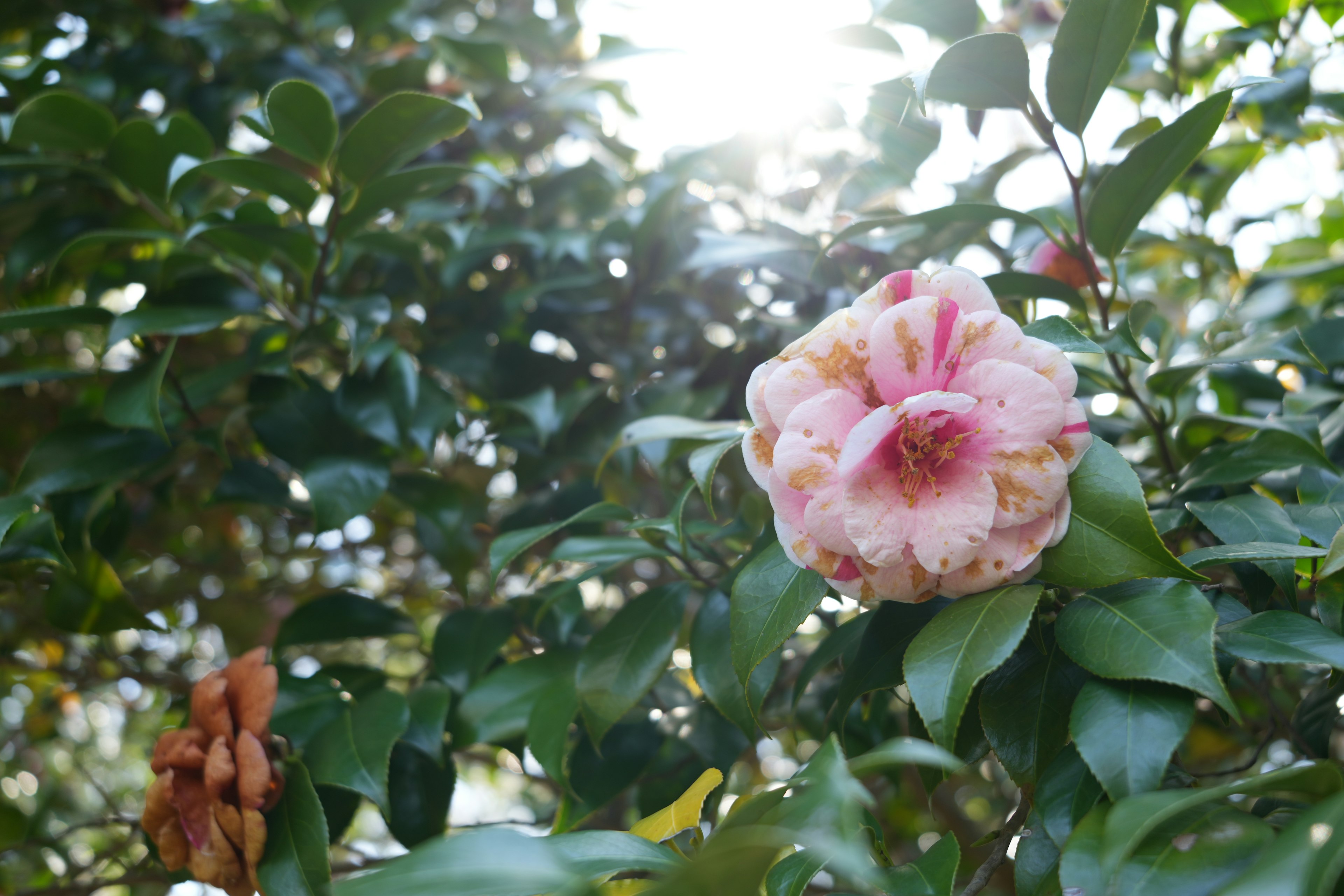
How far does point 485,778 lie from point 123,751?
86 cm

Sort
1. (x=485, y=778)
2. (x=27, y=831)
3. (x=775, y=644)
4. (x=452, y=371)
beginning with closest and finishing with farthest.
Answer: (x=775, y=644) → (x=452, y=371) → (x=27, y=831) → (x=485, y=778)

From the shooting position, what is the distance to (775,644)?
19.7 inches

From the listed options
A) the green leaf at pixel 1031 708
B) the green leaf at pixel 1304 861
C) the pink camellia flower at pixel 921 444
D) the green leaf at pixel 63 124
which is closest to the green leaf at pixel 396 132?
the green leaf at pixel 63 124

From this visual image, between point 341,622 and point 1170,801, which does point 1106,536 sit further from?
point 341,622

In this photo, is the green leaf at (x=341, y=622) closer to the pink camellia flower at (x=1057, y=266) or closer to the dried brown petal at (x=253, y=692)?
the dried brown petal at (x=253, y=692)

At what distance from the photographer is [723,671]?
0.62 metres

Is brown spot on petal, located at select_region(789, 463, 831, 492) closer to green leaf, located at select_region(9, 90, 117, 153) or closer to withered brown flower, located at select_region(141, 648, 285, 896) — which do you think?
withered brown flower, located at select_region(141, 648, 285, 896)

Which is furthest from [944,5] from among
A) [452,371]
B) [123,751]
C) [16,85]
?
[123,751]

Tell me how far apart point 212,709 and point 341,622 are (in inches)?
7.6

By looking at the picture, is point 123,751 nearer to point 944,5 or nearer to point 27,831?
Result: point 27,831

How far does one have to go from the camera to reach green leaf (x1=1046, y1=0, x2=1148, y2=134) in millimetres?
550

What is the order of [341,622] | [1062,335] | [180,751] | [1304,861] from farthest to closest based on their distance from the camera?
[341,622] → [180,751] → [1062,335] → [1304,861]

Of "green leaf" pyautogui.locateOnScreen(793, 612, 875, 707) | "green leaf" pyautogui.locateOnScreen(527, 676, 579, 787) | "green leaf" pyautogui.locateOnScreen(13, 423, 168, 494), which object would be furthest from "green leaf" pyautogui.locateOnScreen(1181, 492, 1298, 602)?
"green leaf" pyautogui.locateOnScreen(13, 423, 168, 494)

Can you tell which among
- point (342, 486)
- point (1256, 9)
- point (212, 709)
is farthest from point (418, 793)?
point (1256, 9)
